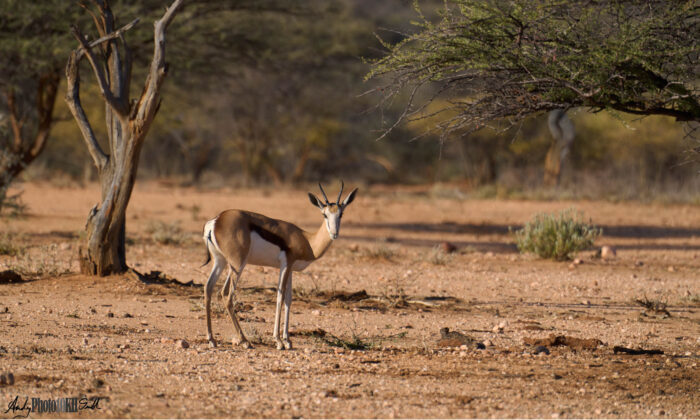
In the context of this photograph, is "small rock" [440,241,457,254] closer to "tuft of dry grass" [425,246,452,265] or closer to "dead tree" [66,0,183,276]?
"tuft of dry grass" [425,246,452,265]

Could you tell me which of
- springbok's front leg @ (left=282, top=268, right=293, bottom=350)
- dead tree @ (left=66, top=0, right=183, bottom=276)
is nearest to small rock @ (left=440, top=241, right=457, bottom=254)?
dead tree @ (left=66, top=0, right=183, bottom=276)

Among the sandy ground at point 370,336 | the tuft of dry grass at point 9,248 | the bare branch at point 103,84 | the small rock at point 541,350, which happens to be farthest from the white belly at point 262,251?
the tuft of dry grass at point 9,248

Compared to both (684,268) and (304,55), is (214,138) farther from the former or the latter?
(684,268)

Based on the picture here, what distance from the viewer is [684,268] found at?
1446cm

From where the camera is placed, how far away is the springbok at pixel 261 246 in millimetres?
7242

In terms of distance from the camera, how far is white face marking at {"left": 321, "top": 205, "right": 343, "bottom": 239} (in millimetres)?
7250

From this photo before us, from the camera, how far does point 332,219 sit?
725 cm

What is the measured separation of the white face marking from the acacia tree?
0.96 m

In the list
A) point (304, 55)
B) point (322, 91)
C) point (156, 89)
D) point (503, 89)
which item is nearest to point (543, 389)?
point (503, 89)

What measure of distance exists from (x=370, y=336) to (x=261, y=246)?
1.54 metres

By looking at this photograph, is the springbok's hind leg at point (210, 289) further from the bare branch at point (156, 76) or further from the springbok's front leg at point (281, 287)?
the bare branch at point (156, 76)

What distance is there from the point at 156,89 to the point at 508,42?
4.42 m

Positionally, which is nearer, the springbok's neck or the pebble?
the pebble

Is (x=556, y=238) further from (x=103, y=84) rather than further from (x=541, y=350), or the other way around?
(x=103, y=84)
